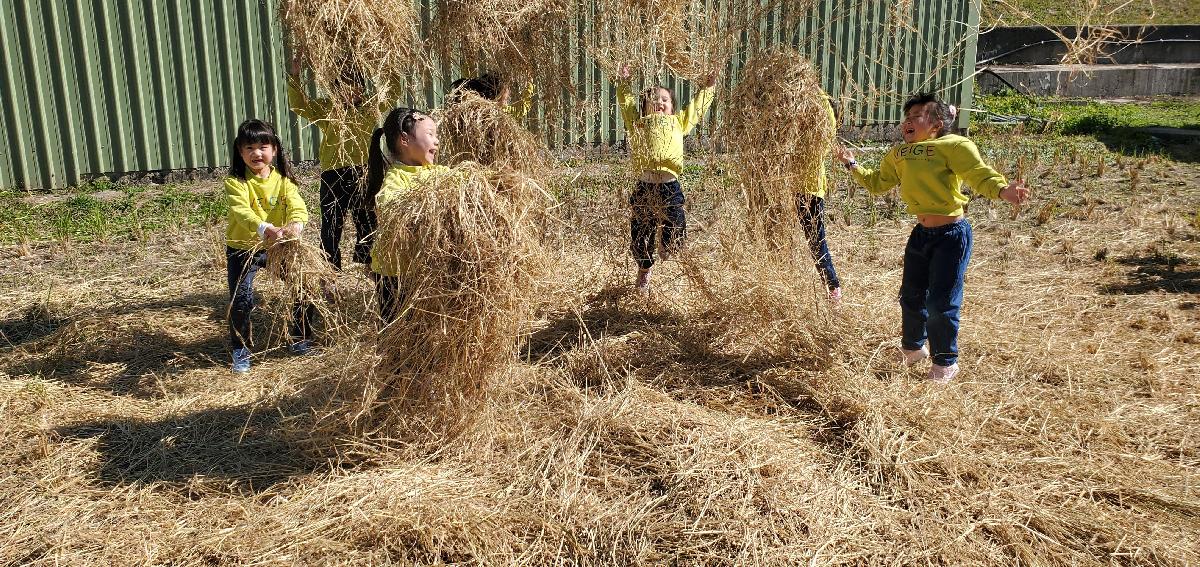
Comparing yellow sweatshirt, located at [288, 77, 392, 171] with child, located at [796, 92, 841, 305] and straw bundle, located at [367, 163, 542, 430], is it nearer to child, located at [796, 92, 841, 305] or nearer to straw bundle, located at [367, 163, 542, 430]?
straw bundle, located at [367, 163, 542, 430]

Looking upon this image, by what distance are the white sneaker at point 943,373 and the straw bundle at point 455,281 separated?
200cm

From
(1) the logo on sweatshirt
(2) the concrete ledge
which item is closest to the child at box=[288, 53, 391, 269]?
(1) the logo on sweatshirt

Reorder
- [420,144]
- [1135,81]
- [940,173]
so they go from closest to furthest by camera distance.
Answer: [420,144] < [940,173] < [1135,81]

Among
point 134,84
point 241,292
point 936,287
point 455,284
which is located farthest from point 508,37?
point 134,84

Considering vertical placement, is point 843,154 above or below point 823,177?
above

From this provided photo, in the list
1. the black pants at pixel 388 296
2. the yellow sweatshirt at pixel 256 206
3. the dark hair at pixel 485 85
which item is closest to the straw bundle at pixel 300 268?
the black pants at pixel 388 296

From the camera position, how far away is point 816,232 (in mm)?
4871

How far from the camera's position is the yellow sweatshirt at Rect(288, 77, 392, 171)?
4496 mm

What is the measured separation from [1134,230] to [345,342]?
20.7 feet

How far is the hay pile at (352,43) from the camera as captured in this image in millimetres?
4129

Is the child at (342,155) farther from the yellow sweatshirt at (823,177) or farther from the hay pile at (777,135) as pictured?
the yellow sweatshirt at (823,177)

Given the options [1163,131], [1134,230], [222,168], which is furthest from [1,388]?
[1163,131]

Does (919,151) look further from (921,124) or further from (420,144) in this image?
(420,144)

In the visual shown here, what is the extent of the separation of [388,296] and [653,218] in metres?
1.72
